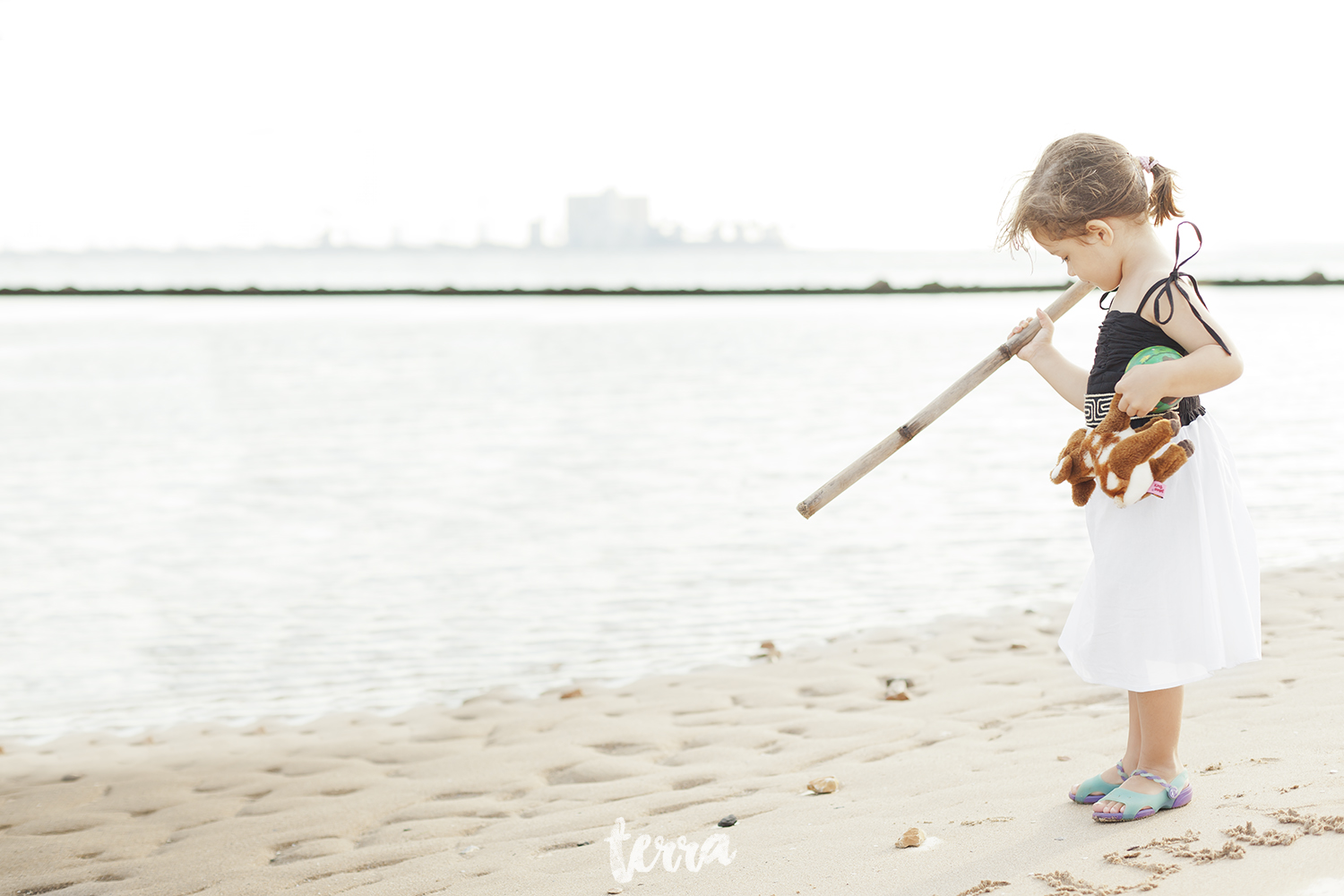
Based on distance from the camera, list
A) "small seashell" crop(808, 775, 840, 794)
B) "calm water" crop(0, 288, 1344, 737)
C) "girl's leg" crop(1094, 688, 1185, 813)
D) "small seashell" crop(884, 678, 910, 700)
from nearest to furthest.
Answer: "girl's leg" crop(1094, 688, 1185, 813) → "small seashell" crop(808, 775, 840, 794) → "small seashell" crop(884, 678, 910, 700) → "calm water" crop(0, 288, 1344, 737)

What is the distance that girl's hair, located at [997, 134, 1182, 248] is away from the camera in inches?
94.7

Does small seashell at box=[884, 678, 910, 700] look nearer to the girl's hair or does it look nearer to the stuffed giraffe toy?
the stuffed giraffe toy

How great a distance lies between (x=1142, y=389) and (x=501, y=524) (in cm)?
619

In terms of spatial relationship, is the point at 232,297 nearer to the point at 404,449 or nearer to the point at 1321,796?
the point at 404,449

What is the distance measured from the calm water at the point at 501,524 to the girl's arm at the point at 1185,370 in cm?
140

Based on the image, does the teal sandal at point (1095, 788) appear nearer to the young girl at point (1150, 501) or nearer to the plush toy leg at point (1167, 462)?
the young girl at point (1150, 501)

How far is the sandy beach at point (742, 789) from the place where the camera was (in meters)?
2.41

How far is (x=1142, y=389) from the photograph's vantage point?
2.33 metres

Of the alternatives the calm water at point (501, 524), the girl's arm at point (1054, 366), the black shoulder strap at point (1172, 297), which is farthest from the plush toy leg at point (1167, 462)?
the calm water at point (501, 524)

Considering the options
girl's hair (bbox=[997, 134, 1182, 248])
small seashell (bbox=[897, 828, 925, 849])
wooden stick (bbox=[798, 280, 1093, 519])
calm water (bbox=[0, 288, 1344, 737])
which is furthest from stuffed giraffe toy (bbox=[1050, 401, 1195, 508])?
calm water (bbox=[0, 288, 1344, 737])

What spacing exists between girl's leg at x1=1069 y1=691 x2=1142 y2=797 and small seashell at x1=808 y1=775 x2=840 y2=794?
2.54ft

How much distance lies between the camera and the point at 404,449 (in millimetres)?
11469

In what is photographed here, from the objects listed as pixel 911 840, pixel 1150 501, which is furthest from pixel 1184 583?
pixel 911 840

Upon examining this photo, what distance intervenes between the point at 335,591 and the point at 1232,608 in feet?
17.5
